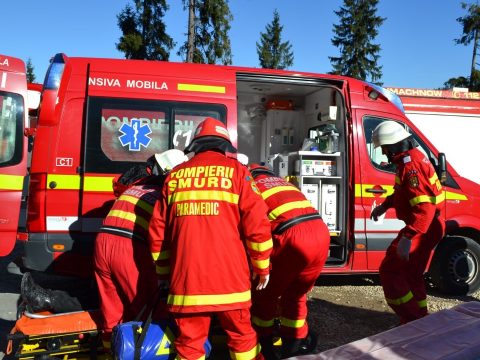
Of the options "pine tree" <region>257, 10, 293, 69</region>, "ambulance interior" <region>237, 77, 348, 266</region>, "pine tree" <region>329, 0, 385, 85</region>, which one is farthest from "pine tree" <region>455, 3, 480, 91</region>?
"ambulance interior" <region>237, 77, 348, 266</region>

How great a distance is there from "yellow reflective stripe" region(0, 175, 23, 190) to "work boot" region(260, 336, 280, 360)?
9.48 feet

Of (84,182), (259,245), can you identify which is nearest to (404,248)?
(259,245)

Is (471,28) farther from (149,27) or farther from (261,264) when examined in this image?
(261,264)

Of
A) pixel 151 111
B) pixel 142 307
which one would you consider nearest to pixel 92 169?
pixel 151 111

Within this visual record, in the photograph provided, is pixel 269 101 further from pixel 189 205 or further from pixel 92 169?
pixel 189 205

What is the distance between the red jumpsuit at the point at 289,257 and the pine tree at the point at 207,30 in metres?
17.4

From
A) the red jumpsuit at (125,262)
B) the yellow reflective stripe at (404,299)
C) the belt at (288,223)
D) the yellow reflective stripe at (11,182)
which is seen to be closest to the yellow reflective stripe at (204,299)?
the red jumpsuit at (125,262)

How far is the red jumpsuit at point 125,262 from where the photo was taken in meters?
3.31

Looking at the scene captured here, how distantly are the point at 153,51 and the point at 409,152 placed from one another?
63.3 ft

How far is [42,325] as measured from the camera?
136 inches

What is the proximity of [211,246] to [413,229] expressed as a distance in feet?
6.28

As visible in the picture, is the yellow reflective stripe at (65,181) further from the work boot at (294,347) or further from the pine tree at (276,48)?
the pine tree at (276,48)

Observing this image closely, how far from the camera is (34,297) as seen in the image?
3.70 meters

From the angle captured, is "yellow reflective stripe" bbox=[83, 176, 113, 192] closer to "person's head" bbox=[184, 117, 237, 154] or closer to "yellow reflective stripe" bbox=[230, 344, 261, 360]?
"person's head" bbox=[184, 117, 237, 154]
